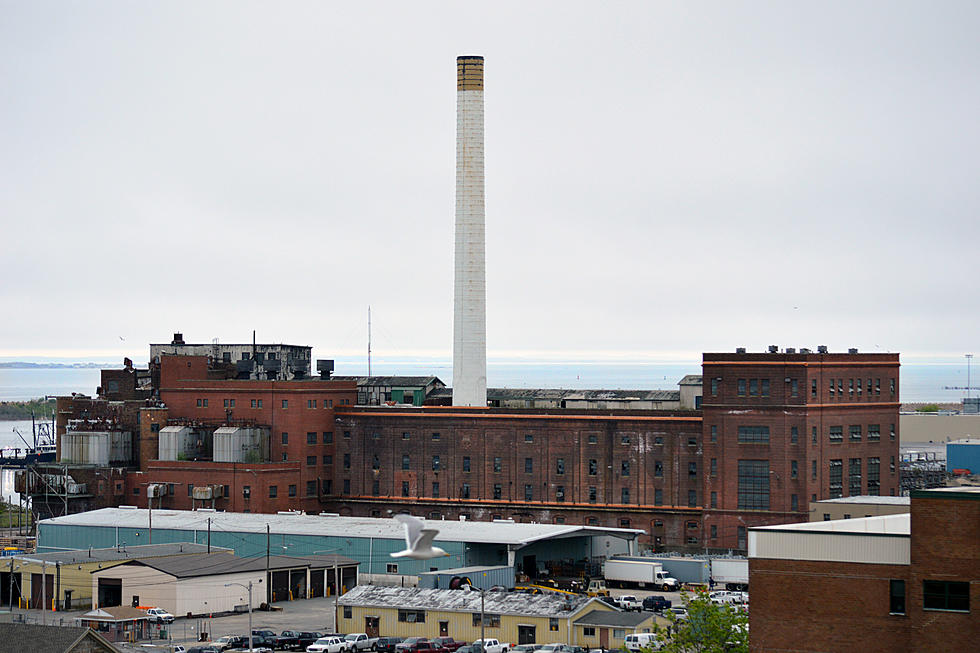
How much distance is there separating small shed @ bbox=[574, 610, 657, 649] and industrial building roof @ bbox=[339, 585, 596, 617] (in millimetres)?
824

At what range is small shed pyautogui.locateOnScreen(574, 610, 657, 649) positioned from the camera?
67938mm

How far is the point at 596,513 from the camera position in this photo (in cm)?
10244

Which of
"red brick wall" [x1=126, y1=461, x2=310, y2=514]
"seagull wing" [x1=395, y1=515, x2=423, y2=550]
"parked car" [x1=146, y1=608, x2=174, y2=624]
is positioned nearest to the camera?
"seagull wing" [x1=395, y1=515, x2=423, y2=550]

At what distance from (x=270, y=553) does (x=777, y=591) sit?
5503 centimetres

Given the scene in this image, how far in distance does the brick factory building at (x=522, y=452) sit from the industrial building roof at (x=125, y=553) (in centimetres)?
1486

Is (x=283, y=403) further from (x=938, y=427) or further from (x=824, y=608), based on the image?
(x=938, y=427)

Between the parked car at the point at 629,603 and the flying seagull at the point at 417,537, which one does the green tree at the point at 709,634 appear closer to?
the flying seagull at the point at 417,537

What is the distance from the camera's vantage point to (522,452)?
345 feet

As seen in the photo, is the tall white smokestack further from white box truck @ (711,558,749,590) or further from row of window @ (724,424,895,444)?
white box truck @ (711,558,749,590)

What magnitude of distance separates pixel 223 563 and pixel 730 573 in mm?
28693

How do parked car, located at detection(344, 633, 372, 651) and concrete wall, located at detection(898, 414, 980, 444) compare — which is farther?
concrete wall, located at detection(898, 414, 980, 444)

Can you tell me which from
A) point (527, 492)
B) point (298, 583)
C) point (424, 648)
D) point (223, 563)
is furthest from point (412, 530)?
point (527, 492)

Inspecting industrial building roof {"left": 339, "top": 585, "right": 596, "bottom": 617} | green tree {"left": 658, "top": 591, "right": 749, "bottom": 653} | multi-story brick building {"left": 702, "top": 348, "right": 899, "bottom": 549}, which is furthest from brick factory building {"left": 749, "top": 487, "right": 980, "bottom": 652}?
multi-story brick building {"left": 702, "top": 348, "right": 899, "bottom": 549}

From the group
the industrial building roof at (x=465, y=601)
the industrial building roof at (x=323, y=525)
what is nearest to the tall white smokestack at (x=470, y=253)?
the industrial building roof at (x=323, y=525)
